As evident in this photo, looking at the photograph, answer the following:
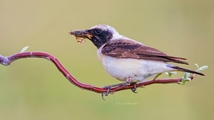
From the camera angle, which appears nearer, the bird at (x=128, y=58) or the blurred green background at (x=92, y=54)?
the bird at (x=128, y=58)

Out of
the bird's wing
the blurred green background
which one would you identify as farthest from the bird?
the blurred green background

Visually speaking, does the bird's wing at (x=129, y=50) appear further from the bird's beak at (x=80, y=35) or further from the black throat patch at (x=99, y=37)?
the bird's beak at (x=80, y=35)

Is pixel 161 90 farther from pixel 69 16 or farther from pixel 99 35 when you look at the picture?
pixel 99 35

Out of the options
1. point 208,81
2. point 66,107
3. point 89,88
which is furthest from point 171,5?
point 89,88

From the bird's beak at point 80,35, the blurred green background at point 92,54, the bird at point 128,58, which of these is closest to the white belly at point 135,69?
the bird at point 128,58

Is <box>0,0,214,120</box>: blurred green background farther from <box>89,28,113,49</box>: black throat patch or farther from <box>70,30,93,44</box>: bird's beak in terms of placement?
<box>70,30,93,44</box>: bird's beak
